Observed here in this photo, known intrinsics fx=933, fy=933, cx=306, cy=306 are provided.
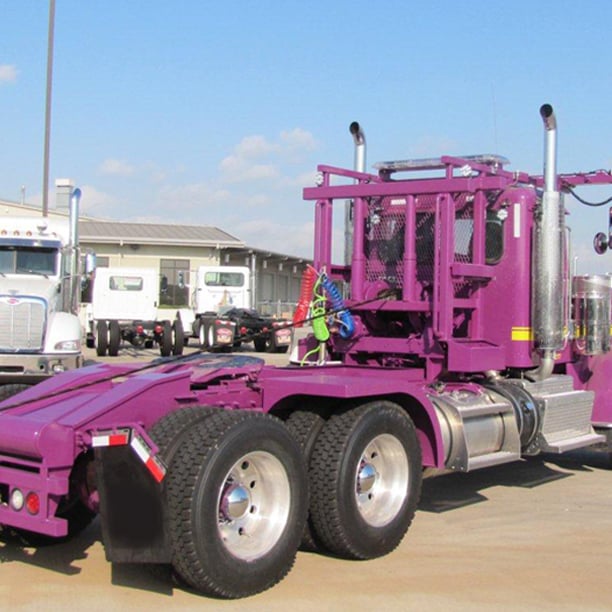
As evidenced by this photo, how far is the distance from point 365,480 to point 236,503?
3.75 feet

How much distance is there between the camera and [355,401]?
6.21 m

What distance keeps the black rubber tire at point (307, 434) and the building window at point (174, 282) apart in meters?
21.9

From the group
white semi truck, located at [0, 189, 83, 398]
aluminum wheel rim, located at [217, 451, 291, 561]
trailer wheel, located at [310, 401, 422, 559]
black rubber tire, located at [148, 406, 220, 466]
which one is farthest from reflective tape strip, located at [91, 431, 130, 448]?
white semi truck, located at [0, 189, 83, 398]

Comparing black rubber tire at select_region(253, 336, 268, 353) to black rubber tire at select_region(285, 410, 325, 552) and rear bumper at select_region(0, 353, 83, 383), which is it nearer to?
rear bumper at select_region(0, 353, 83, 383)

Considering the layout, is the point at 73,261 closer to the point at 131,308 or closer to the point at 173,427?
the point at 173,427

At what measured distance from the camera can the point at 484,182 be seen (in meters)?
7.64

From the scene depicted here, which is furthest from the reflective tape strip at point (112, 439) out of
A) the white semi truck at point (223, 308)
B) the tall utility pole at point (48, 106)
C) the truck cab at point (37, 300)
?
the white semi truck at point (223, 308)

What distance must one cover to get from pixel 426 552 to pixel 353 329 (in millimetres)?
2483

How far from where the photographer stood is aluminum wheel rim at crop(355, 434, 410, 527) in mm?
6066

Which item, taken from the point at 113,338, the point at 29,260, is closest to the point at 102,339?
the point at 113,338

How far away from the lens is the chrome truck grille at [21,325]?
1303 cm

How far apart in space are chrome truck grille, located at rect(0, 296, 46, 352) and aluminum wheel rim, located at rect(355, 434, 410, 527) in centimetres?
801

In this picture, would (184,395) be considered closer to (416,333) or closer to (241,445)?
(241,445)

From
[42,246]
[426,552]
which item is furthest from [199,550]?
[42,246]
